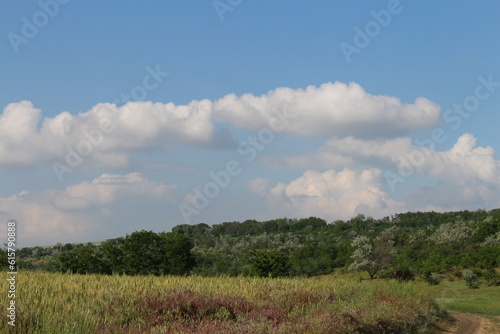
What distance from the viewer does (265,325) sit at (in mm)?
14117

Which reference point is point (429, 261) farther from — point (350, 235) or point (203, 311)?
point (350, 235)

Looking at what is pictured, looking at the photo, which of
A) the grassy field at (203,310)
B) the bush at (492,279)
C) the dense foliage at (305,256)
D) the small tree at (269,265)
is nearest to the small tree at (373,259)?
the dense foliage at (305,256)

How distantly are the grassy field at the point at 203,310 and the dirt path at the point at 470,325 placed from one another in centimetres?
191

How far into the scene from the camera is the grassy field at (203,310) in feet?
41.3

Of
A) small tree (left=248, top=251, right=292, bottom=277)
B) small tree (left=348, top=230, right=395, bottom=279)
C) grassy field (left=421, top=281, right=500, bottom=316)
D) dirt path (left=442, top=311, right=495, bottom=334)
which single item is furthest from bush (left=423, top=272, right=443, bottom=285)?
dirt path (left=442, top=311, right=495, bottom=334)

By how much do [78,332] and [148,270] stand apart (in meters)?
56.7

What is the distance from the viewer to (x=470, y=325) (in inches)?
1035

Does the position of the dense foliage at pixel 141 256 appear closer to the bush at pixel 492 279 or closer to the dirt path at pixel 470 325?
the bush at pixel 492 279

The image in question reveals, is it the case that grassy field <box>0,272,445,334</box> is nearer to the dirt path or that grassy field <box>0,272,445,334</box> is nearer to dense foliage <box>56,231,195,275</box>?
the dirt path

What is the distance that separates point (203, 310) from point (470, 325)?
17608 mm

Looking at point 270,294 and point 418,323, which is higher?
point 270,294

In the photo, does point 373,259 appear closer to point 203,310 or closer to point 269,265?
point 269,265

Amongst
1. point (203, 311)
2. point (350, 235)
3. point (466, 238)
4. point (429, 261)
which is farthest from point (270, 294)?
point (350, 235)

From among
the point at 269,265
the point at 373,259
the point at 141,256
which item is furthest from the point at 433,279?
the point at 141,256
